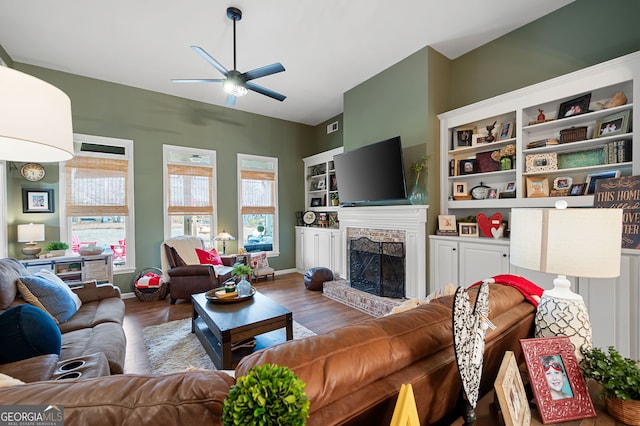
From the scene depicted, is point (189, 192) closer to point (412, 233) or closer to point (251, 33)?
point (251, 33)

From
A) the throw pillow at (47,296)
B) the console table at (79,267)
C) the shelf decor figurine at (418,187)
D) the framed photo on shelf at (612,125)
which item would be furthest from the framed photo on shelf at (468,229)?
the console table at (79,267)

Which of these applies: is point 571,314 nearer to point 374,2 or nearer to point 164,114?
point 374,2

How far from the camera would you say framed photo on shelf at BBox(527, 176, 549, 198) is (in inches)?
111

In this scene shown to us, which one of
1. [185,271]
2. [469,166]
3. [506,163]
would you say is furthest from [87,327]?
[506,163]

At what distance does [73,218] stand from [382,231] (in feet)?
15.5

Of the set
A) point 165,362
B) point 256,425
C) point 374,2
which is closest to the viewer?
point 256,425

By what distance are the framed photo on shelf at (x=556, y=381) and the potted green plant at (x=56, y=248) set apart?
5147 millimetres

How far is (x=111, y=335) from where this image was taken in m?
1.96

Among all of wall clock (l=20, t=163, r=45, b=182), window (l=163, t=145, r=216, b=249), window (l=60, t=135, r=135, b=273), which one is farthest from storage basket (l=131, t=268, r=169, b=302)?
wall clock (l=20, t=163, r=45, b=182)

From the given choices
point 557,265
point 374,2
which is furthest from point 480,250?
point 374,2

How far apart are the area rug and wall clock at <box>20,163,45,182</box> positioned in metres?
2.76

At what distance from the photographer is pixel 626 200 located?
216 cm

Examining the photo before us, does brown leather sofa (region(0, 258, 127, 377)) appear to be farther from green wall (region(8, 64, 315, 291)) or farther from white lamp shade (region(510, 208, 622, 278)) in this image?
white lamp shade (region(510, 208, 622, 278))

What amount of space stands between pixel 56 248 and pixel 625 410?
213 inches
